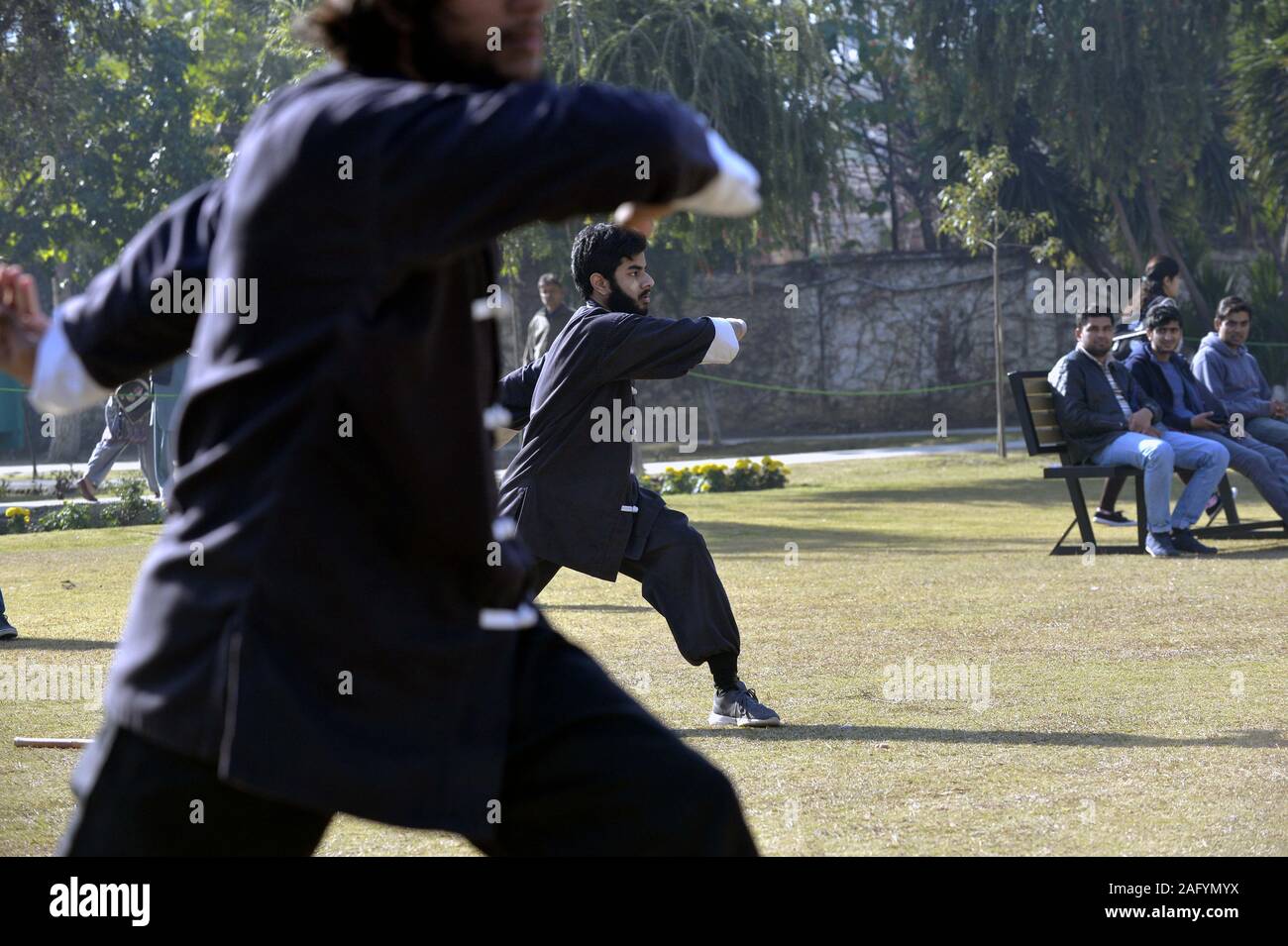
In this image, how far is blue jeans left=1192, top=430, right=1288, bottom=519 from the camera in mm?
12438

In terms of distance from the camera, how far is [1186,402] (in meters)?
12.9

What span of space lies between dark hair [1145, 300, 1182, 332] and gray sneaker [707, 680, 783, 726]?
737 cm

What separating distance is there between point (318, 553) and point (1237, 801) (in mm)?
3681

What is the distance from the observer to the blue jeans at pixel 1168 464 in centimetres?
1188

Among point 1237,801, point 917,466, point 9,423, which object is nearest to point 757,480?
point 917,466

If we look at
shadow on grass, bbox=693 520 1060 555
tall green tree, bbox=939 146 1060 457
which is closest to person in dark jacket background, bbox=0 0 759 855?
shadow on grass, bbox=693 520 1060 555

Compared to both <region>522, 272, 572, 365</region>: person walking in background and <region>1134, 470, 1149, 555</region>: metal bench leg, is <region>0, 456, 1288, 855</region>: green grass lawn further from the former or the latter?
<region>522, 272, 572, 365</region>: person walking in background

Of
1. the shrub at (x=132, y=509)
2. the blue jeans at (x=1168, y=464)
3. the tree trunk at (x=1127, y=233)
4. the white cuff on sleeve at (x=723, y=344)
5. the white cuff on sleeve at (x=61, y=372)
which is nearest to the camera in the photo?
the white cuff on sleeve at (x=61, y=372)

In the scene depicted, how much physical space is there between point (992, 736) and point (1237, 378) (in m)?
8.04

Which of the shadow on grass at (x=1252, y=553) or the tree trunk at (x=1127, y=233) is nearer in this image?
the shadow on grass at (x=1252, y=553)

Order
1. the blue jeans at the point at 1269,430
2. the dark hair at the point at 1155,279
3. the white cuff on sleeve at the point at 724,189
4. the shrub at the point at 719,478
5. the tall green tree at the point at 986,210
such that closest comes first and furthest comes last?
1. the white cuff on sleeve at the point at 724,189
2. the blue jeans at the point at 1269,430
3. the dark hair at the point at 1155,279
4. the shrub at the point at 719,478
5. the tall green tree at the point at 986,210
